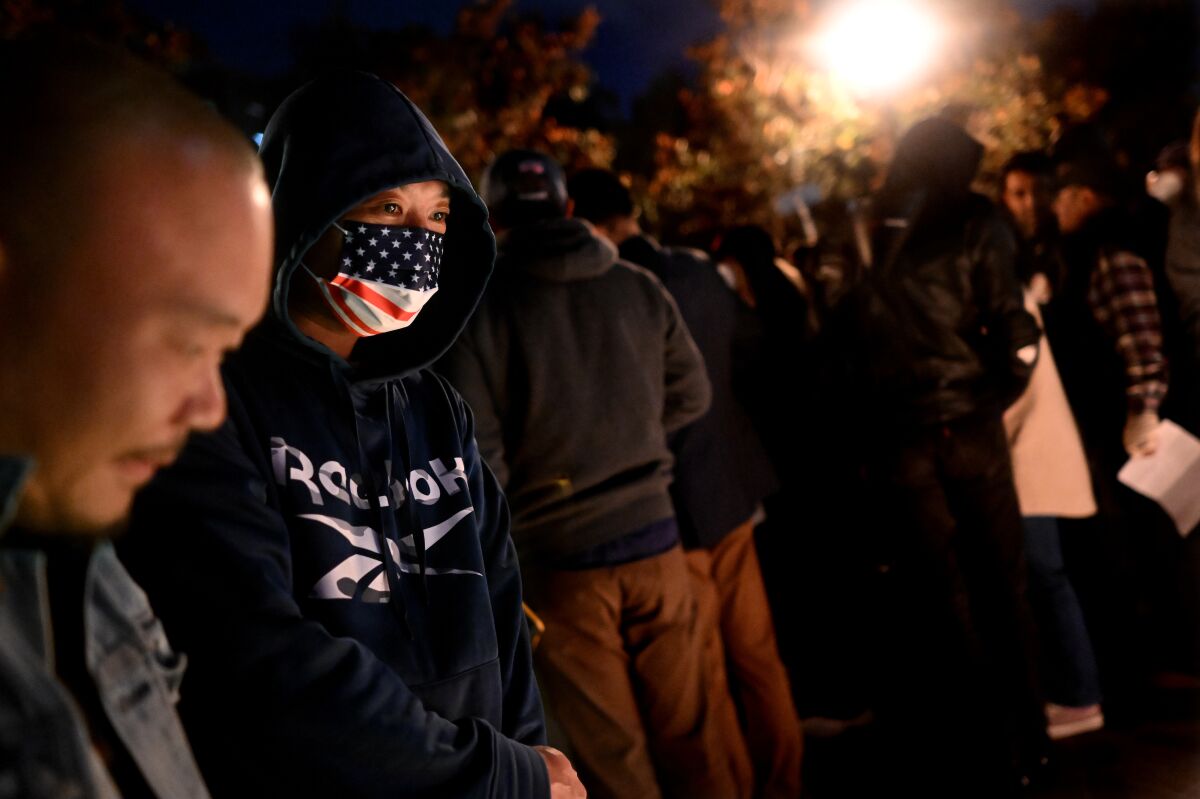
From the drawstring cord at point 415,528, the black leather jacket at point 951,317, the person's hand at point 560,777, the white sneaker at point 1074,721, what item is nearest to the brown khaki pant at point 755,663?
the black leather jacket at point 951,317

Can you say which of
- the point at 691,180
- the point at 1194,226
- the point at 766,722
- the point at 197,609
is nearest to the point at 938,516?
the point at 766,722

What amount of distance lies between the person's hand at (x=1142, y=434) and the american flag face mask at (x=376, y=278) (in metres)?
3.51

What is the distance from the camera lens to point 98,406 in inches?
32.3

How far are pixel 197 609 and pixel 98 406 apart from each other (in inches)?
20.5

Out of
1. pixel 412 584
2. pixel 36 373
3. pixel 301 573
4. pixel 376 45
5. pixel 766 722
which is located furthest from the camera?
pixel 376 45

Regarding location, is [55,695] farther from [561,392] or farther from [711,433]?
[711,433]

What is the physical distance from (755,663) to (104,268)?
132 inches

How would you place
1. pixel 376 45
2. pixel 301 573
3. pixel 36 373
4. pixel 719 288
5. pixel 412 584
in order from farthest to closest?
pixel 376 45
pixel 719 288
pixel 412 584
pixel 301 573
pixel 36 373

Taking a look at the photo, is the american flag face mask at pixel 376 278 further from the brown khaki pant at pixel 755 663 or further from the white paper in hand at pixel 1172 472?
the white paper in hand at pixel 1172 472

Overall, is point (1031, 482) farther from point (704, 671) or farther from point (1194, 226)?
point (704, 671)

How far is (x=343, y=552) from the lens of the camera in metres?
1.48

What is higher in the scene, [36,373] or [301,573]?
[36,373]

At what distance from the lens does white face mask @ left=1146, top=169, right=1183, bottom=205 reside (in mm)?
3990

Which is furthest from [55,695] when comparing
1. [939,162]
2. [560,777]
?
[939,162]
